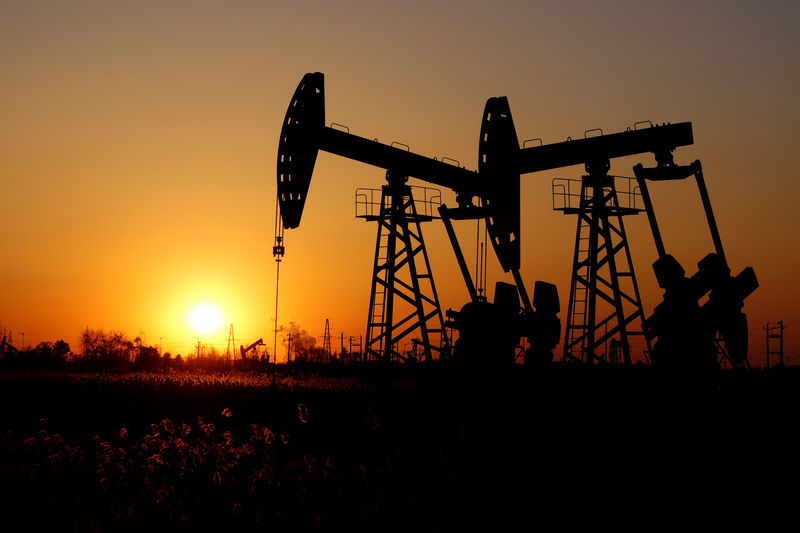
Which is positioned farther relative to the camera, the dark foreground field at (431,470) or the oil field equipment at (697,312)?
the oil field equipment at (697,312)

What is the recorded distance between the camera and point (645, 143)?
76.1ft

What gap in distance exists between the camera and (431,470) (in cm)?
879

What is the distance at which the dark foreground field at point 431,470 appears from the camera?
7.43 metres

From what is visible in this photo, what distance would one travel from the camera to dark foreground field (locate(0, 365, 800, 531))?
292 inches

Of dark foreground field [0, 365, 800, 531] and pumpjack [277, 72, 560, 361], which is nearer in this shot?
dark foreground field [0, 365, 800, 531]

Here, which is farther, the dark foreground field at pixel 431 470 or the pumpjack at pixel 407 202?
the pumpjack at pixel 407 202

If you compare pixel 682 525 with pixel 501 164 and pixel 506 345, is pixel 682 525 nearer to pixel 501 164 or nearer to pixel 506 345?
pixel 506 345

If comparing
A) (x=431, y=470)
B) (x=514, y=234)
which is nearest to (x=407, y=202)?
(x=514, y=234)

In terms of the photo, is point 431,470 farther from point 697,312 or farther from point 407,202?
point 407,202

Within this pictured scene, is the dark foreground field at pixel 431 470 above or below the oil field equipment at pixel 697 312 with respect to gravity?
below

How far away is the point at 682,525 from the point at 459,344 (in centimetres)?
879

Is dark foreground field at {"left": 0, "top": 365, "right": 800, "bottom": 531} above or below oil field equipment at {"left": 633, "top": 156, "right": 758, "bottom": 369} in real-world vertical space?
below

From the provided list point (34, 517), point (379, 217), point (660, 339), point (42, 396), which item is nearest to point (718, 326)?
point (660, 339)

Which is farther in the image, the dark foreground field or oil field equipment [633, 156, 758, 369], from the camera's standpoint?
oil field equipment [633, 156, 758, 369]
